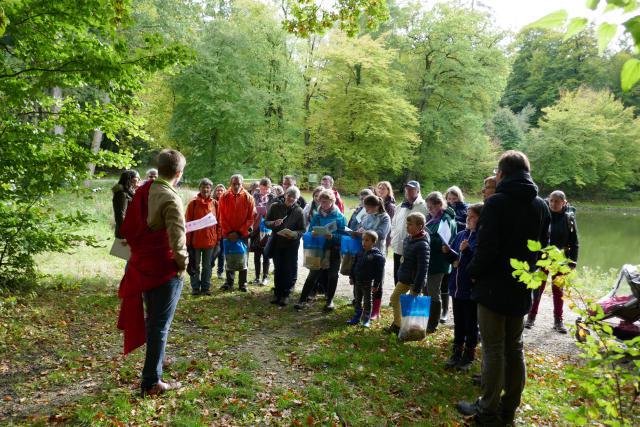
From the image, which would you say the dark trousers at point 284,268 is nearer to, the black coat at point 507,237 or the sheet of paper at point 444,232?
the sheet of paper at point 444,232

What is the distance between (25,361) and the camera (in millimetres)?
4523

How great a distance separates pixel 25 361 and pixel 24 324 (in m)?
1.07

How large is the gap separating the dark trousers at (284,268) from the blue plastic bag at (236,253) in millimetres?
657

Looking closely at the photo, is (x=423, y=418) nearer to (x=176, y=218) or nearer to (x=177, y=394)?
(x=177, y=394)

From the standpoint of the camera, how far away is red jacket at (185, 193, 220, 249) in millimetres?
6980

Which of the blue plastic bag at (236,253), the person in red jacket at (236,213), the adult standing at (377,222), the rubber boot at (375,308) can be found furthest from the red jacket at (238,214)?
the rubber boot at (375,308)

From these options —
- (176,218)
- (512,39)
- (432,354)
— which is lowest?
(432,354)

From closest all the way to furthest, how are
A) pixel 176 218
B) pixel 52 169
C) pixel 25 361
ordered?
pixel 176 218 → pixel 25 361 → pixel 52 169

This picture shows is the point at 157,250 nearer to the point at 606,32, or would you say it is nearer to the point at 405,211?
the point at 606,32

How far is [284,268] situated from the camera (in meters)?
7.06

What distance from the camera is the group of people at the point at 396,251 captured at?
3.48 m

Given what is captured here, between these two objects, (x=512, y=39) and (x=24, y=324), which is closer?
(x=24, y=324)

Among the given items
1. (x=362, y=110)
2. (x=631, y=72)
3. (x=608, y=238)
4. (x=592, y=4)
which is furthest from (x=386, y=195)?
(x=608, y=238)

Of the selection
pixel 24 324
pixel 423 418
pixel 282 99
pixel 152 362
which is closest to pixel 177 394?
pixel 152 362
